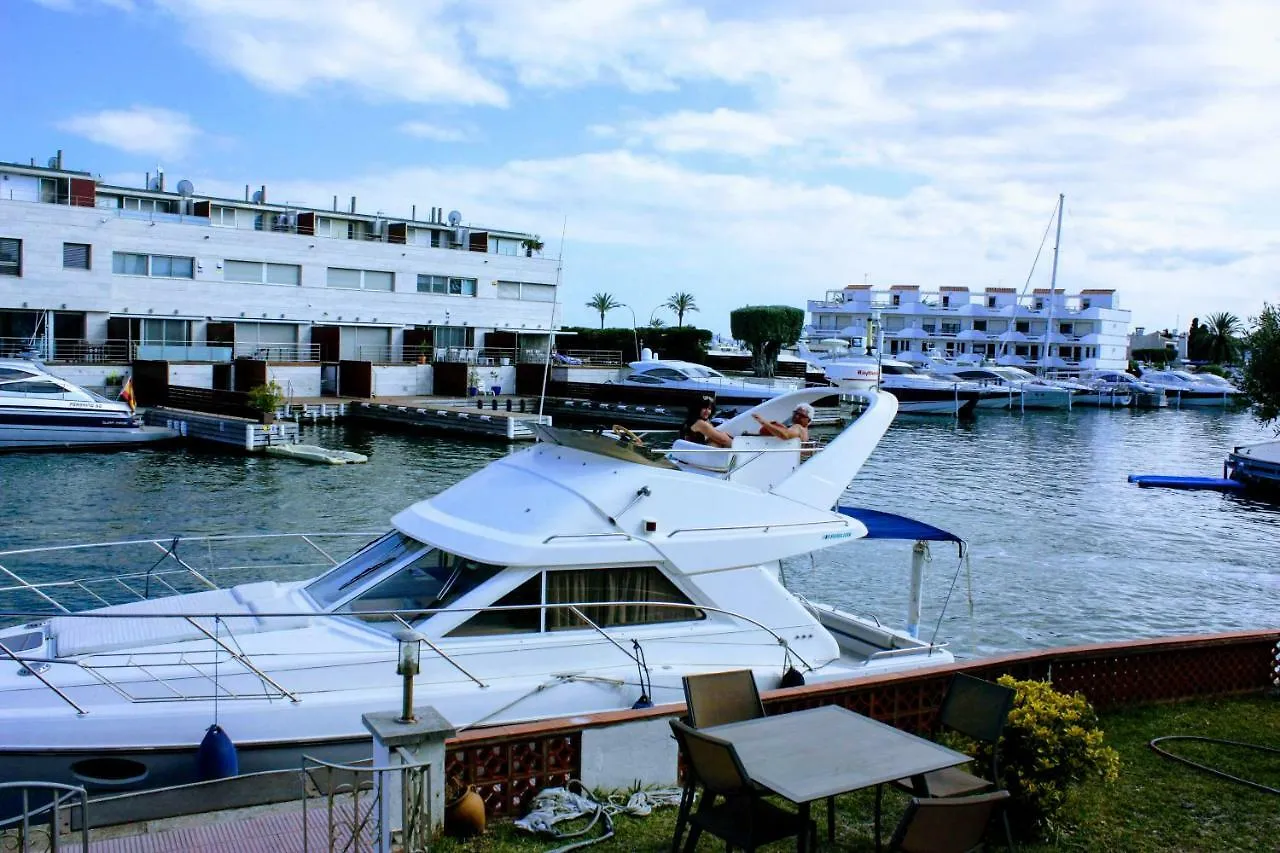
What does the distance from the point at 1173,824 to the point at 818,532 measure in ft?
14.0

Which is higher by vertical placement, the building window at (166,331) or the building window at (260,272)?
the building window at (260,272)

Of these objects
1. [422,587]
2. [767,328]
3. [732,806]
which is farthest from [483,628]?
[767,328]

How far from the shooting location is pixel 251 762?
29.5 feet

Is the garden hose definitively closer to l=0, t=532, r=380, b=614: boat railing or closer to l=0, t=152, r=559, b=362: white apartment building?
l=0, t=532, r=380, b=614: boat railing

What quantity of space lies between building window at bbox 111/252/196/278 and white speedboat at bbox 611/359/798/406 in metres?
23.1

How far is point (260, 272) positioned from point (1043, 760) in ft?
178

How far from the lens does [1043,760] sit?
7156 mm

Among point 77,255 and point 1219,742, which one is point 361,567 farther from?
point 77,255

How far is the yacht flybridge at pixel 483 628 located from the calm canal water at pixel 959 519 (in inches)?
143

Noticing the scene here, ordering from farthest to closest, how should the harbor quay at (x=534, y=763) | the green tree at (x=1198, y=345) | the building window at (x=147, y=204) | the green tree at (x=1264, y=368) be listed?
the green tree at (x=1198, y=345) < the building window at (x=147, y=204) < the green tree at (x=1264, y=368) < the harbor quay at (x=534, y=763)

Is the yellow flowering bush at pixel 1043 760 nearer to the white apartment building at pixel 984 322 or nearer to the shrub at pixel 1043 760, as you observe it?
the shrub at pixel 1043 760

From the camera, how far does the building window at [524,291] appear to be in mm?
67125

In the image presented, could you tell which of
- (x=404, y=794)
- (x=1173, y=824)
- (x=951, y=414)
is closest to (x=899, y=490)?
(x=1173, y=824)

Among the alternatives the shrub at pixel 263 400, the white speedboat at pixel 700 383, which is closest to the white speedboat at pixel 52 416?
the shrub at pixel 263 400
